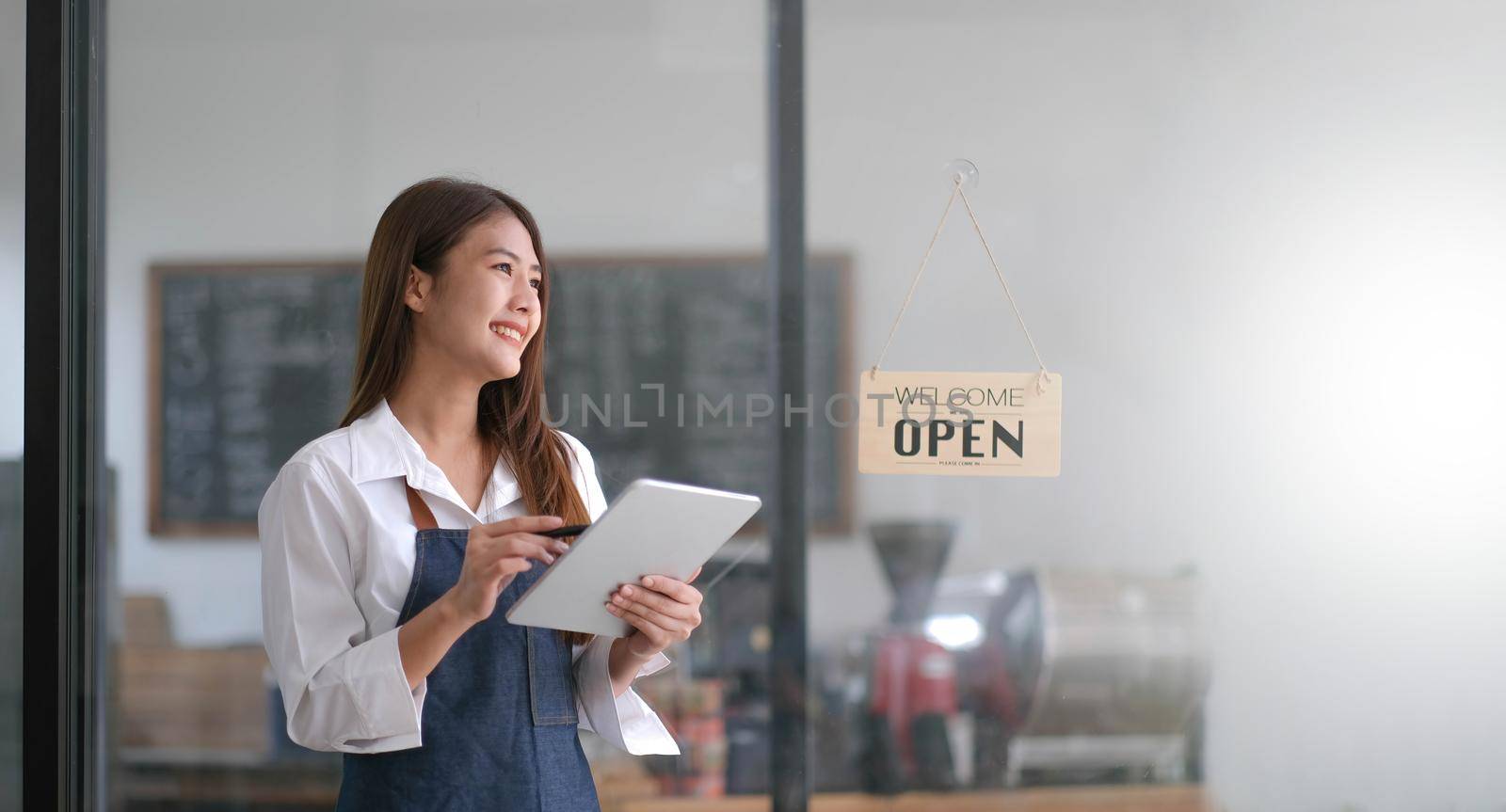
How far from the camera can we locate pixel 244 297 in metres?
2.12

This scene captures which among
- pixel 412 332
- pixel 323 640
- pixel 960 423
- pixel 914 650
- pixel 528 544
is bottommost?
pixel 914 650

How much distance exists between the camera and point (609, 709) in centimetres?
138

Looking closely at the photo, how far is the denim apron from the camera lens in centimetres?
127

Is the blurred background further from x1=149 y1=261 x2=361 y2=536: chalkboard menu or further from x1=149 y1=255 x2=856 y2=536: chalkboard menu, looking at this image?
x1=149 y1=261 x2=361 y2=536: chalkboard menu

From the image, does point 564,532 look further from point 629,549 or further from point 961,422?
point 961,422

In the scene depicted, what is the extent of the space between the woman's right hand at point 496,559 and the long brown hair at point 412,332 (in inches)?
8.1

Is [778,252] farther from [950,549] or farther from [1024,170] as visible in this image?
[950,549]

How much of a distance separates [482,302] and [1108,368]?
1126 mm

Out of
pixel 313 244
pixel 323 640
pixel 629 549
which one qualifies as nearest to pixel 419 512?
pixel 323 640

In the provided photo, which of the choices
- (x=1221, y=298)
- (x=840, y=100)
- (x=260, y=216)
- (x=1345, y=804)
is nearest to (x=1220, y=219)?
(x=1221, y=298)

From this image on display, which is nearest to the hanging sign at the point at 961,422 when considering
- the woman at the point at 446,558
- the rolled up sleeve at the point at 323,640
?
the woman at the point at 446,558

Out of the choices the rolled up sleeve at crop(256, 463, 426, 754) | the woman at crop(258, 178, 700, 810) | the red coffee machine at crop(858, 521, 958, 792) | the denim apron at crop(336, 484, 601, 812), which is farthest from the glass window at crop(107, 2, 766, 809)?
the rolled up sleeve at crop(256, 463, 426, 754)

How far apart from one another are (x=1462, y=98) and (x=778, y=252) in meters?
1.20

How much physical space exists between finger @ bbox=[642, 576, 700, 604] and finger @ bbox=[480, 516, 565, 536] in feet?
0.38
